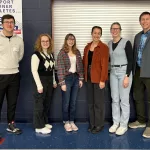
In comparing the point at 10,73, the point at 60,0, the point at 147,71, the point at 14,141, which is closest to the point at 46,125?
the point at 14,141

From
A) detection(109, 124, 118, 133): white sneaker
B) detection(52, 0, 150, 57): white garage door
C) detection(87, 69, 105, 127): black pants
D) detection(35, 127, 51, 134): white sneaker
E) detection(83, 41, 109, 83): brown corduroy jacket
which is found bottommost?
detection(35, 127, 51, 134): white sneaker

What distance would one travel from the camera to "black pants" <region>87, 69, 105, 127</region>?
127 inches

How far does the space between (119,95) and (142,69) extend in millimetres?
498

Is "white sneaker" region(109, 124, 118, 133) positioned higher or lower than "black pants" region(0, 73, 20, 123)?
lower

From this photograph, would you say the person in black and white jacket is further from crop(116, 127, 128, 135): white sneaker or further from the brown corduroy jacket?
crop(116, 127, 128, 135): white sneaker

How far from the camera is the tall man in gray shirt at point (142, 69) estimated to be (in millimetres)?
3100

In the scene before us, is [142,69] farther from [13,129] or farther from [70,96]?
[13,129]

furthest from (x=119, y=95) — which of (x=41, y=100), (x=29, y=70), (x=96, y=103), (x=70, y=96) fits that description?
(x=29, y=70)

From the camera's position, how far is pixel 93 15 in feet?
11.9

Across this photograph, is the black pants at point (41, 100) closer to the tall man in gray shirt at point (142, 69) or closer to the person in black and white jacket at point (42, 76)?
the person in black and white jacket at point (42, 76)

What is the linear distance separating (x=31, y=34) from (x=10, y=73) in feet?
2.62

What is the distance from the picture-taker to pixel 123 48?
3.10m

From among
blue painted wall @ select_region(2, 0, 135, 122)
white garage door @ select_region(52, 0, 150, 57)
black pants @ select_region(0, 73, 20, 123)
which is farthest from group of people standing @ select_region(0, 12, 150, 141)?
white garage door @ select_region(52, 0, 150, 57)

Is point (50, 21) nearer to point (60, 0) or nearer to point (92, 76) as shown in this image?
point (60, 0)
